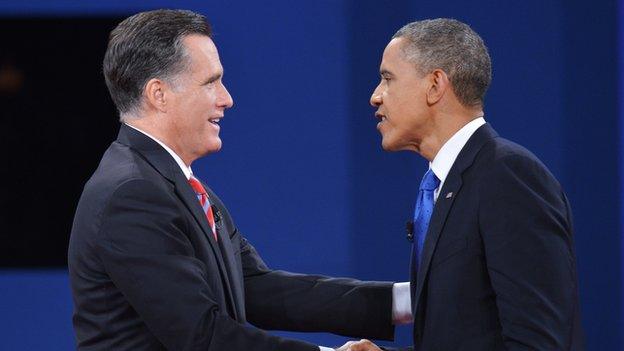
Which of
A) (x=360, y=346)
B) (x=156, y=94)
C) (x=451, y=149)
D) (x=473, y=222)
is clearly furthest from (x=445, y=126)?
(x=156, y=94)

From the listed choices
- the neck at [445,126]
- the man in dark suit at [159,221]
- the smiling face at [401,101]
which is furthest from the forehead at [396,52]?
the man in dark suit at [159,221]

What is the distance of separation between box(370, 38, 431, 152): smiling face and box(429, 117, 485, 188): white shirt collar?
9cm

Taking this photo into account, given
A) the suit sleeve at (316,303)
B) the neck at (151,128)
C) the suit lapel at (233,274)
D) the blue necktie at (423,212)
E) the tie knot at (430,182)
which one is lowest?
the suit sleeve at (316,303)

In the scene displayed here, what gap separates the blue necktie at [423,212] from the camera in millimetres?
2471

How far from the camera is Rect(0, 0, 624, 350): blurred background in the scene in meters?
4.13

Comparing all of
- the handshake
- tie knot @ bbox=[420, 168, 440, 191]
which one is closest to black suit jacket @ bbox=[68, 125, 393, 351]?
the handshake

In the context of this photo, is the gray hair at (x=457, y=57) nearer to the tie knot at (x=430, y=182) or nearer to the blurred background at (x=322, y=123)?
the tie knot at (x=430, y=182)

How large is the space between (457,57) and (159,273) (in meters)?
0.84

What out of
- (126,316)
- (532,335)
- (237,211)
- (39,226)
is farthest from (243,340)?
(39,226)

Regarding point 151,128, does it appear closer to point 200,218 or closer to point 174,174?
point 174,174

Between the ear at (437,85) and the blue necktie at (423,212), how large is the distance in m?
0.17

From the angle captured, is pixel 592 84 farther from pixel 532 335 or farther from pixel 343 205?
pixel 532 335

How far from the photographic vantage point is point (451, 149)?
2455 mm

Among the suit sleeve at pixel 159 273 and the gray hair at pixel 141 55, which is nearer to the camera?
the suit sleeve at pixel 159 273
